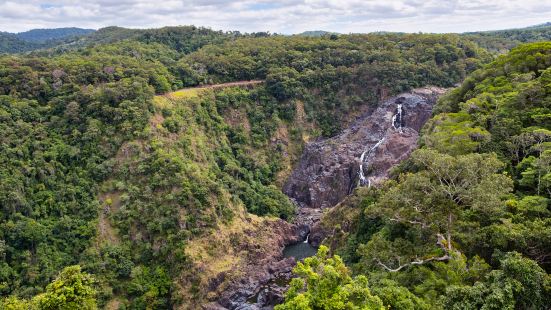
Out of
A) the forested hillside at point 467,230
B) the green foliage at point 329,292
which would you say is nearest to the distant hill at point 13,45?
the forested hillside at point 467,230

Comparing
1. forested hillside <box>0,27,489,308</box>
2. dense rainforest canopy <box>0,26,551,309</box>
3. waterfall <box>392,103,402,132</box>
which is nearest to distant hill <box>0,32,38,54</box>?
dense rainforest canopy <box>0,26,551,309</box>

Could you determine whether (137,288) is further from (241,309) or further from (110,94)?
(110,94)

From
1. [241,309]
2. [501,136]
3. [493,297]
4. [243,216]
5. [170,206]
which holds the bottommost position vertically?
[241,309]

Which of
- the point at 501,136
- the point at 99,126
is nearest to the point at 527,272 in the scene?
the point at 501,136

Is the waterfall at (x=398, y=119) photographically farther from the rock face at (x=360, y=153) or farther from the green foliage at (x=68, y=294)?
the green foliage at (x=68, y=294)

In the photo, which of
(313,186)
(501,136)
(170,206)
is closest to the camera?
(501,136)

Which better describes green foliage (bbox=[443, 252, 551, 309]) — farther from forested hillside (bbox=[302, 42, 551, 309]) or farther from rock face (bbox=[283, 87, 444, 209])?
rock face (bbox=[283, 87, 444, 209])
